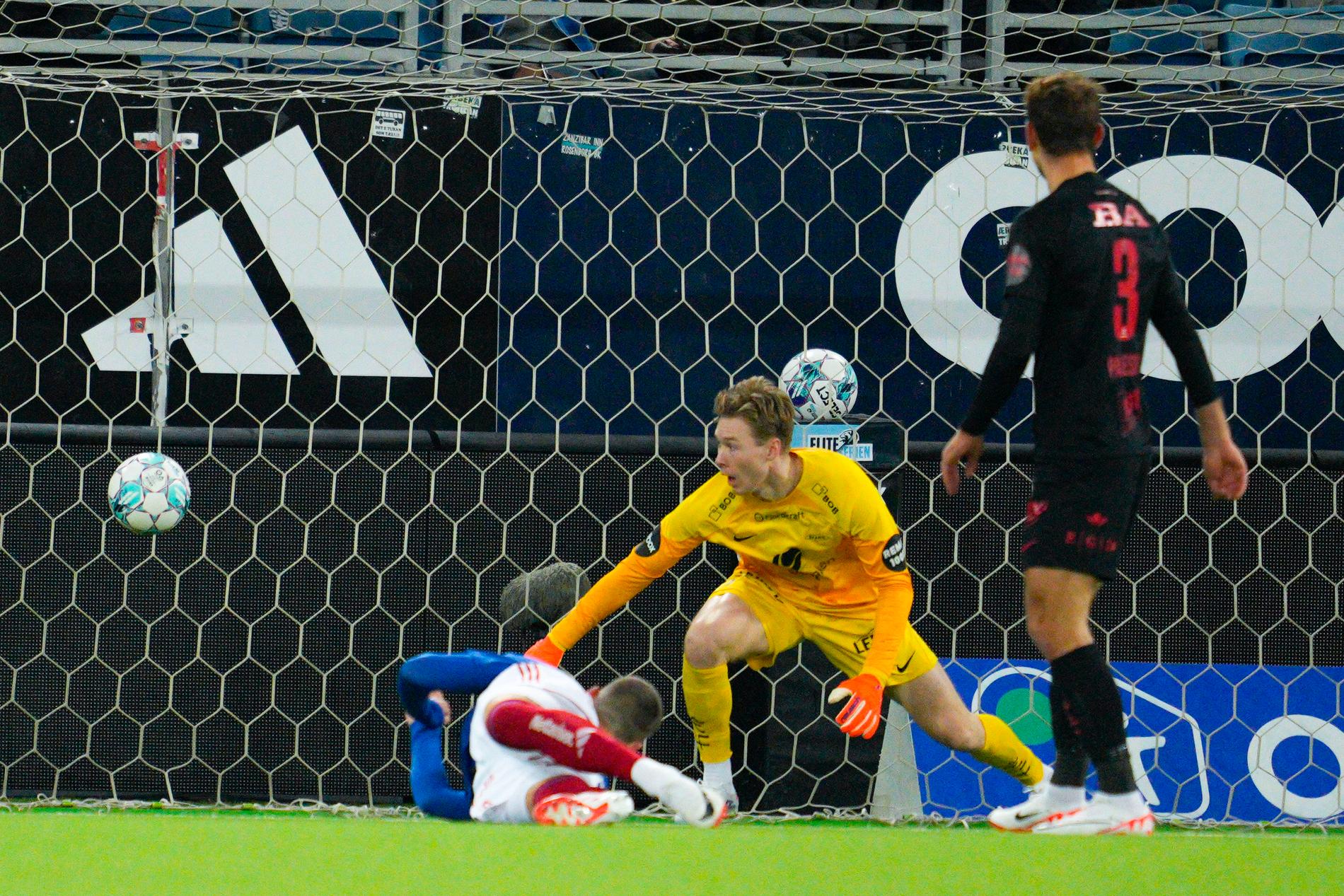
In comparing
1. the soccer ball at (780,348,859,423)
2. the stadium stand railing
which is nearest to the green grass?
the soccer ball at (780,348,859,423)

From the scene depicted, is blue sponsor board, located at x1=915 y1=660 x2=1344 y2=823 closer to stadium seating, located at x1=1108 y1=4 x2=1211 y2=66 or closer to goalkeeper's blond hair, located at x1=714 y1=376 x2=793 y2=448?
goalkeeper's blond hair, located at x1=714 y1=376 x2=793 y2=448

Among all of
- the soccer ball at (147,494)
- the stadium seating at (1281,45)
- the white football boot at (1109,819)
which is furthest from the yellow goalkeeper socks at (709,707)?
the stadium seating at (1281,45)

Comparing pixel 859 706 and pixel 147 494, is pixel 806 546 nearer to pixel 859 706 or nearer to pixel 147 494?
pixel 859 706

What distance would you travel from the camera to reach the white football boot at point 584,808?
2.70m

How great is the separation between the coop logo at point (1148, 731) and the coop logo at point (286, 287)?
6.52 ft

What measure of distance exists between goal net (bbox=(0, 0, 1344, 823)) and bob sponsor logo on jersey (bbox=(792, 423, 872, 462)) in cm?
2

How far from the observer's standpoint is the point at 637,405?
14.5 feet

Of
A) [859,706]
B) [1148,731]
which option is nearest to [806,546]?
[859,706]

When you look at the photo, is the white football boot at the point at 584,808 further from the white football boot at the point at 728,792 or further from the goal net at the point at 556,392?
the goal net at the point at 556,392

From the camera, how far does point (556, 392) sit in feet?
14.3

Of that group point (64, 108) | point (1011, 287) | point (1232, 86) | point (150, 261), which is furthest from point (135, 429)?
point (1232, 86)

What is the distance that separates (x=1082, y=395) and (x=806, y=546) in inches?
54.3

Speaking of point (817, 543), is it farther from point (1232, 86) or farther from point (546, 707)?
point (1232, 86)

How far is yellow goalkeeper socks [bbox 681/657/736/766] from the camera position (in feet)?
12.1
